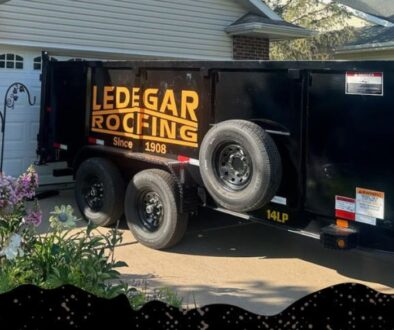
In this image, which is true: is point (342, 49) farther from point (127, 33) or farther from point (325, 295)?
point (325, 295)

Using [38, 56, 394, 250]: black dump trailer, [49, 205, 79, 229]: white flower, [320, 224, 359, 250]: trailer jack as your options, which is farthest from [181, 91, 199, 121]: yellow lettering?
[49, 205, 79, 229]: white flower

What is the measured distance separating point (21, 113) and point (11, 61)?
0.92 metres

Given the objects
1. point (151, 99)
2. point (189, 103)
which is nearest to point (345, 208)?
point (189, 103)

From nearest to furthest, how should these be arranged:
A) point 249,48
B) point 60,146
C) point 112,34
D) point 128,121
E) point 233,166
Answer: point 233,166 < point 128,121 < point 60,146 < point 112,34 < point 249,48

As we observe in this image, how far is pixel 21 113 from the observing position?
9.91 metres

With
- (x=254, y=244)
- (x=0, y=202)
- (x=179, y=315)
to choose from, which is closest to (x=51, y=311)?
(x=179, y=315)

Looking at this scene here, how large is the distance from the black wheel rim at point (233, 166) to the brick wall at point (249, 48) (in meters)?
8.28

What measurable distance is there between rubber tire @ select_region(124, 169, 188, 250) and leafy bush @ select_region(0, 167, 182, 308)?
2.40 meters

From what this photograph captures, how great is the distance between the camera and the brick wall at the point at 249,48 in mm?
13406

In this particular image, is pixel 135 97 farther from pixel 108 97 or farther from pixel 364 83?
pixel 364 83

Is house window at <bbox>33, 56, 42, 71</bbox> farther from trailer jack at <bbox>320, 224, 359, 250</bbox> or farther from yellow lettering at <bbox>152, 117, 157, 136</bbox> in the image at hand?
trailer jack at <bbox>320, 224, 359, 250</bbox>

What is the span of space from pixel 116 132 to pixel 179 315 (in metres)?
6.25

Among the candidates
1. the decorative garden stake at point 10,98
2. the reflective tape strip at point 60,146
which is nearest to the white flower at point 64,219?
the reflective tape strip at point 60,146

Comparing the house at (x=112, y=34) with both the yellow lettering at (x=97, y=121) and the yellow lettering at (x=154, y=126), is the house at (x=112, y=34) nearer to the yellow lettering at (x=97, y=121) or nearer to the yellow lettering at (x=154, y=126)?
the yellow lettering at (x=97, y=121)
